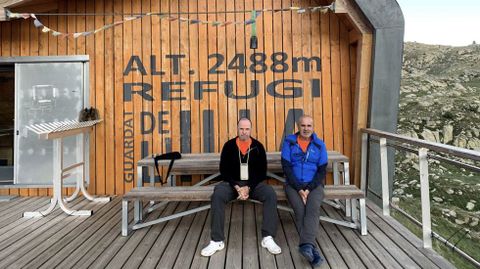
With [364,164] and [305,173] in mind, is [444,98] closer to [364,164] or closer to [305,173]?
[364,164]

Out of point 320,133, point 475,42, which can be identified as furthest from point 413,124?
point 475,42

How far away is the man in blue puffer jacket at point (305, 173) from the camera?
2.73 m

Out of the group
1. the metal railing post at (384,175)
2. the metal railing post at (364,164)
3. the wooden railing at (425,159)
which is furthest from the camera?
the metal railing post at (364,164)

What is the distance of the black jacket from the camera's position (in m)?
3.09

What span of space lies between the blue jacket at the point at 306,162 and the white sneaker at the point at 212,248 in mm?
850

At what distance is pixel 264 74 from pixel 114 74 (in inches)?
85.8

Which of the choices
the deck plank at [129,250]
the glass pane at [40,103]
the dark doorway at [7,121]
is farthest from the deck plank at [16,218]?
the deck plank at [129,250]

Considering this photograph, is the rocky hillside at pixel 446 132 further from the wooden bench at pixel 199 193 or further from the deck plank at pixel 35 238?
the deck plank at pixel 35 238

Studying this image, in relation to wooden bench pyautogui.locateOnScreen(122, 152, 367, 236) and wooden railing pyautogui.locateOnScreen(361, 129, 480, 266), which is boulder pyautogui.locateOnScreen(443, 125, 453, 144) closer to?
wooden railing pyautogui.locateOnScreen(361, 129, 480, 266)

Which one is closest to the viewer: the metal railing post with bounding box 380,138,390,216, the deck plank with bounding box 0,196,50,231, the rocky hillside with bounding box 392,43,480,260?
the deck plank with bounding box 0,196,50,231

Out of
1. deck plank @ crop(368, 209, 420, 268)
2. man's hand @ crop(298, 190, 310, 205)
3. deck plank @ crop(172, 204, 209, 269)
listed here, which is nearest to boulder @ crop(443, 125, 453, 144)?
deck plank @ crop(368, 209, 420, 268)

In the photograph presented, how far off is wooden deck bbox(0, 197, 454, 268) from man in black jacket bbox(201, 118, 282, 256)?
126mm

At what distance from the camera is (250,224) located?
3.36 metres

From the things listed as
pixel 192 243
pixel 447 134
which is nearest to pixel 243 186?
pixel 192 243
